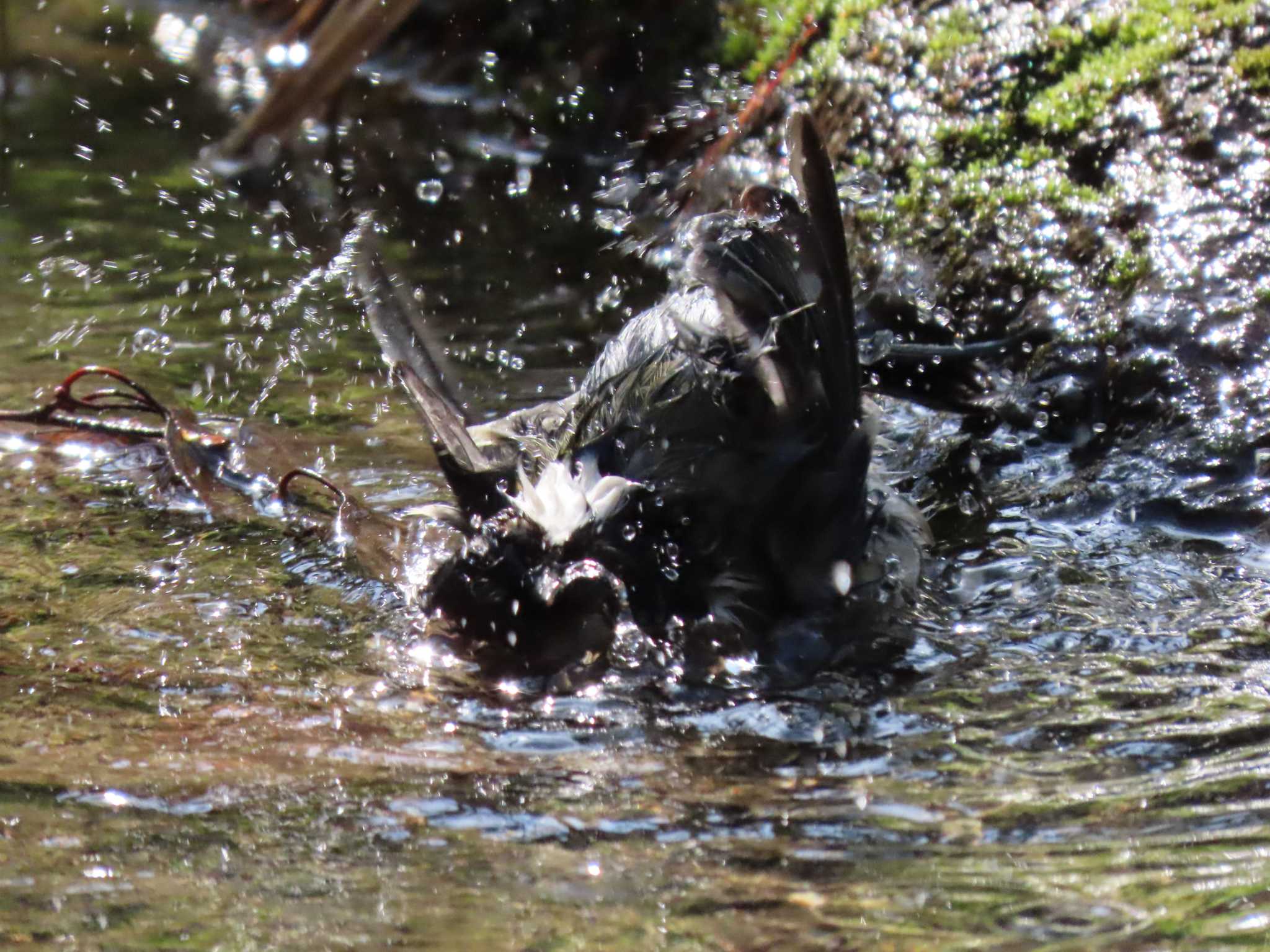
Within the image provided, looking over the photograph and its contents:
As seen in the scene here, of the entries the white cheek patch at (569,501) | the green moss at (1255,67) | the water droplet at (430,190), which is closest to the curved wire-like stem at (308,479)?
the white cheek patch at (569,501)

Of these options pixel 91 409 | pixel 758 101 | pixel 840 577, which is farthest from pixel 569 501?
pixel 758 101

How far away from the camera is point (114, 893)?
197 cm

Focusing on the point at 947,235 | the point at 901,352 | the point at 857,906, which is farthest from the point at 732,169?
the point at 857,906

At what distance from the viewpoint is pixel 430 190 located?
20.7 feet

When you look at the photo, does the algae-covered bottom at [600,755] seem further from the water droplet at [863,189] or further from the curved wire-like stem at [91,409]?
the water droplet at [863,189]

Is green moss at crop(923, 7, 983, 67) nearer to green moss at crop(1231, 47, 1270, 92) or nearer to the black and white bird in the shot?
green moss at crop(1231, 47, 1270, 92)

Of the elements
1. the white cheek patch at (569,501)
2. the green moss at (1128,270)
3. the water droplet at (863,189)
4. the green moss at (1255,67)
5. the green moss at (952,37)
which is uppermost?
the green moss at (952,37)

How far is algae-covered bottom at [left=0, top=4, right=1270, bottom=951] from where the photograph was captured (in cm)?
193

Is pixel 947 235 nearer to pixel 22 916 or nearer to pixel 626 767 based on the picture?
pixel 626 767

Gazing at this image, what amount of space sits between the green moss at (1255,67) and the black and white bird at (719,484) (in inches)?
73.9

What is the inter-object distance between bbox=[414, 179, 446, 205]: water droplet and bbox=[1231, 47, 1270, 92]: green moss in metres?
3.23

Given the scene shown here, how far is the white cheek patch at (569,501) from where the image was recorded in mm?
2955

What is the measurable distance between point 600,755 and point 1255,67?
3060mm

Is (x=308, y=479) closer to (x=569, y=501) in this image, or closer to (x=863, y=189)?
(x=569, y=501)
